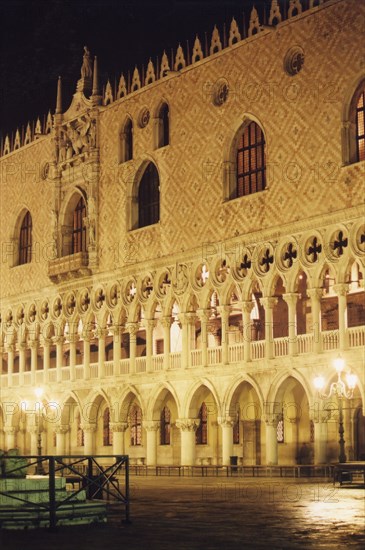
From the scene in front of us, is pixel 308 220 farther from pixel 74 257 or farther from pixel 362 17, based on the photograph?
pixel 74 257

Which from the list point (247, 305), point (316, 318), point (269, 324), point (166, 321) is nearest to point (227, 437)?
point (269, 324)

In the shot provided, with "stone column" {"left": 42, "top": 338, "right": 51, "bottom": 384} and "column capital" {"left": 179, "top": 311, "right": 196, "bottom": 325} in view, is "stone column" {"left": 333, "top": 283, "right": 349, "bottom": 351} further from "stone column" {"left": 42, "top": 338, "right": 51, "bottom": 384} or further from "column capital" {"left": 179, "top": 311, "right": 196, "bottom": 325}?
"stone column" {"left": 42, "top": 338, "right": 51, "bottom": 384}

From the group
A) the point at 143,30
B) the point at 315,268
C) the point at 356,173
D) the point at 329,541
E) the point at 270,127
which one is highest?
the point at 143,30

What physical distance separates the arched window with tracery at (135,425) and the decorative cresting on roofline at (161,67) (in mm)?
9332

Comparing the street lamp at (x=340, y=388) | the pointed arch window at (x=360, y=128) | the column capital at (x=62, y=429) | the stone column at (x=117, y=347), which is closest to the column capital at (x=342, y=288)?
the street lamp at (x=340, y=388)

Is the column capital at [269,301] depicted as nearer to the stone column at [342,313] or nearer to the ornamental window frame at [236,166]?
the stone column at [342,313]

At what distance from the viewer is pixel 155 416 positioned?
31219 millimetres

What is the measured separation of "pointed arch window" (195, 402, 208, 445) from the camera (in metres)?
32.8

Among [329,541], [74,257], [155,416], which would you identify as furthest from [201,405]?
[329,541]

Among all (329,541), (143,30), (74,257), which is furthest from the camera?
(143,30)

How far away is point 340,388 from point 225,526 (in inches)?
454

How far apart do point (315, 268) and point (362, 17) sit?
5.59 m

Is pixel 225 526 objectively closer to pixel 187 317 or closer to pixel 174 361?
pixel 187 317

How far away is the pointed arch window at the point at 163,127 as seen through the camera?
3166 cm
